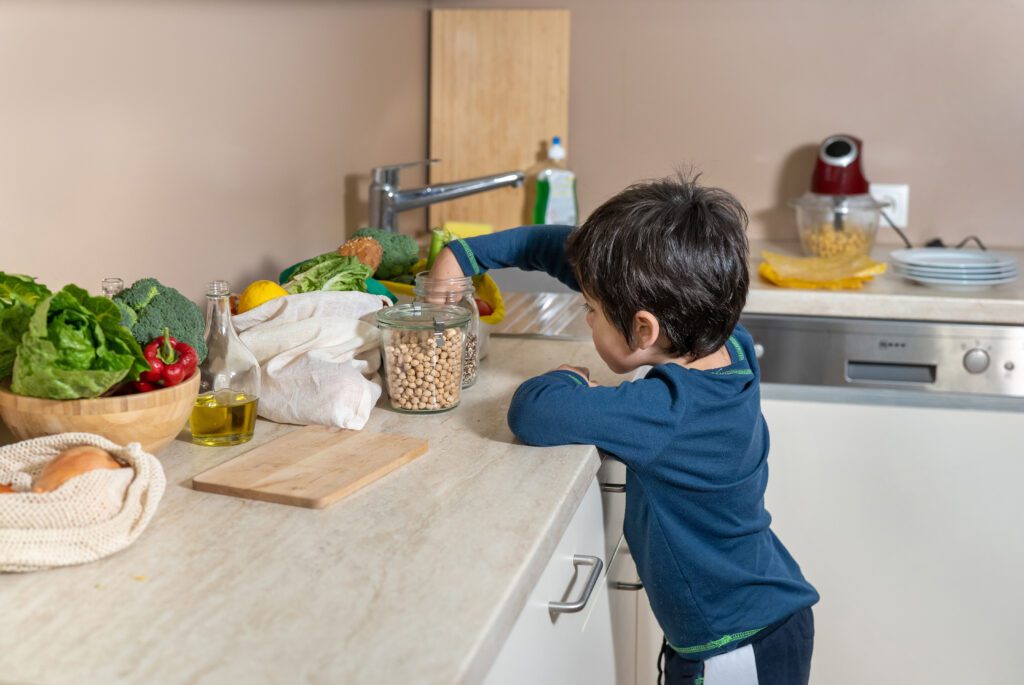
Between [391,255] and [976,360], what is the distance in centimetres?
105

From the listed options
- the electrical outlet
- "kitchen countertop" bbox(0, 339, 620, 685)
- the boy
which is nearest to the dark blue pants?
the boy

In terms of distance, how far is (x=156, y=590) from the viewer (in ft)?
2.56

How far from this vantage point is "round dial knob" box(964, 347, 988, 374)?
6.25 ft

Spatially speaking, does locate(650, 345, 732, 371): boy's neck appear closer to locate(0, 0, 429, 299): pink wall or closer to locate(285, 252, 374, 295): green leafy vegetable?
locate(285, 252, 374, 295): green leafy vegetable

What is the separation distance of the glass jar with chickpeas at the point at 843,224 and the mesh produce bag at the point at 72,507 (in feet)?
5.47

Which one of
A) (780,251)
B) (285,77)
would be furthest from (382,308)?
(780,251)

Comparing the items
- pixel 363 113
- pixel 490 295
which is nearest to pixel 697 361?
pixel 490 295

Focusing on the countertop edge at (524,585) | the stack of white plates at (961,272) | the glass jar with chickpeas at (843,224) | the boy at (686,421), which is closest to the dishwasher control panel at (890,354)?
the stack of white plates at (961,272)

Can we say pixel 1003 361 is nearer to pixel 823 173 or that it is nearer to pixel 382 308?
pixel 823 173

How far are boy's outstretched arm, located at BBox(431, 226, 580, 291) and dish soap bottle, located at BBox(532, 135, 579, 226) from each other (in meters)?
1.05

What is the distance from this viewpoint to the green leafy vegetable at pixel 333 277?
1.40 meters

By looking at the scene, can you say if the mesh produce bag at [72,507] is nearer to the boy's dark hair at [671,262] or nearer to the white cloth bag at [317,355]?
the white cloth bag at [317,355]

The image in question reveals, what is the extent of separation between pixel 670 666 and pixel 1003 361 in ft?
3.15

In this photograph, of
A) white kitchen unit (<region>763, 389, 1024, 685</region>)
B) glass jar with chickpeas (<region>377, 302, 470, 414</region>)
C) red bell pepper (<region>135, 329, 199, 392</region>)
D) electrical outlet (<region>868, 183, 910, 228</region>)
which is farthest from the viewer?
electrical outlet (<region>868, 183, 910, 228</region>)
